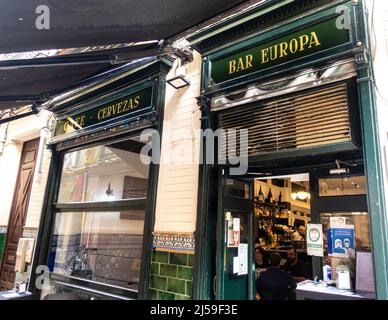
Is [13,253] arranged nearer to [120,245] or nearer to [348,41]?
[120,245]

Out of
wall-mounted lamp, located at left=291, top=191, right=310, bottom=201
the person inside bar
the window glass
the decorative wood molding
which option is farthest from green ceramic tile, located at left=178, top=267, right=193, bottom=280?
wall-mounted lamp, located at left=291, top=191, right=310, bottom=201

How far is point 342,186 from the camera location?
2969mm

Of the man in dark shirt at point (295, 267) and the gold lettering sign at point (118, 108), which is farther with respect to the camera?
the man in dark shirt at point (295, 267)

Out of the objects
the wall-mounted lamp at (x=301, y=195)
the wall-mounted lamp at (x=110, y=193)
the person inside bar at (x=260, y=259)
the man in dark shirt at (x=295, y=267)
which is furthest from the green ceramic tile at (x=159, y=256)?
the wall-mounted lamp at (x=301, y=195)

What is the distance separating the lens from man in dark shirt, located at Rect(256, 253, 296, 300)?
407 cm

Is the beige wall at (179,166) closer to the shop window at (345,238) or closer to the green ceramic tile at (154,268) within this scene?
the green ceramic tile at (154,268)

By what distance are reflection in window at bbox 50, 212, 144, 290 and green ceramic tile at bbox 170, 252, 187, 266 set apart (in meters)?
0.56

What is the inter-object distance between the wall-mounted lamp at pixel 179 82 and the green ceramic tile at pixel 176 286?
6.23ft

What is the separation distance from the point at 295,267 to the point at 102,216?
396 centimetres

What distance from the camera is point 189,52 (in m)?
3.38

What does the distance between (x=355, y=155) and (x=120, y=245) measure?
2.79 metres

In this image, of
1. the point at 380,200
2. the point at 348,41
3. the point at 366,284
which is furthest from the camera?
the point at 366,284

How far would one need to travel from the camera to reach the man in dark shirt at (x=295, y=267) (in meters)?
6.09

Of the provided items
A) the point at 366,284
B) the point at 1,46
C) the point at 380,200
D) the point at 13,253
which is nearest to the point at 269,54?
the point at 380,200
